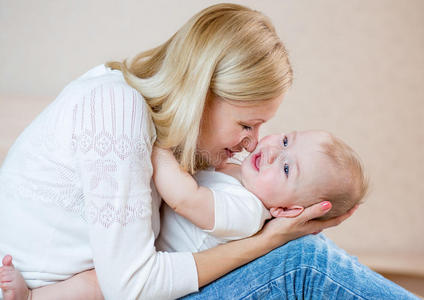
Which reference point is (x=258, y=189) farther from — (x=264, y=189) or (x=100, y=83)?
(x=100, y=83)

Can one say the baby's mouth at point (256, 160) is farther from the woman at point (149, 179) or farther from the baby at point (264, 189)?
the woman at point (149, 179)

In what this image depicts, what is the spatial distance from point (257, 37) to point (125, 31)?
1.44m

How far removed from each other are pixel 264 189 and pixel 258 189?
2cm

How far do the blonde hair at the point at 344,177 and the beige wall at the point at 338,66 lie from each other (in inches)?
48.8

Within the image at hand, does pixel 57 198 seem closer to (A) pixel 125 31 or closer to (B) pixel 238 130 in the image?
(B) pixel 238 130

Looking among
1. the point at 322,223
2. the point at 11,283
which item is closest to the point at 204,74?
the point at 322,223

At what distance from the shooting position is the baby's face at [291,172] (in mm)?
1355

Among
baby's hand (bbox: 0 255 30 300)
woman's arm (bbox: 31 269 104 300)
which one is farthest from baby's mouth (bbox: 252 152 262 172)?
baby's hand (bbox: 0 255 30 300)

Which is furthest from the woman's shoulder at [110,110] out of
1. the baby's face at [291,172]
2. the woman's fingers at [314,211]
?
the woman's fingers at [314,211]

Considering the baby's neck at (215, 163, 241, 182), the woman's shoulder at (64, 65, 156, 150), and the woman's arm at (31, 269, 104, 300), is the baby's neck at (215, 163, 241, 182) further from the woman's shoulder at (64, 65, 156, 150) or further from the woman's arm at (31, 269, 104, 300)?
the woman's arm at (31, 269, 104, 300)

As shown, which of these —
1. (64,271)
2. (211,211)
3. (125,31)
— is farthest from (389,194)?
(64,271)

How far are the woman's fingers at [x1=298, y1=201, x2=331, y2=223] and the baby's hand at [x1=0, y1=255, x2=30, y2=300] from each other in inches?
27.2

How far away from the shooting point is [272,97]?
51.2 inches

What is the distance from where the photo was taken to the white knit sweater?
1127 mm
